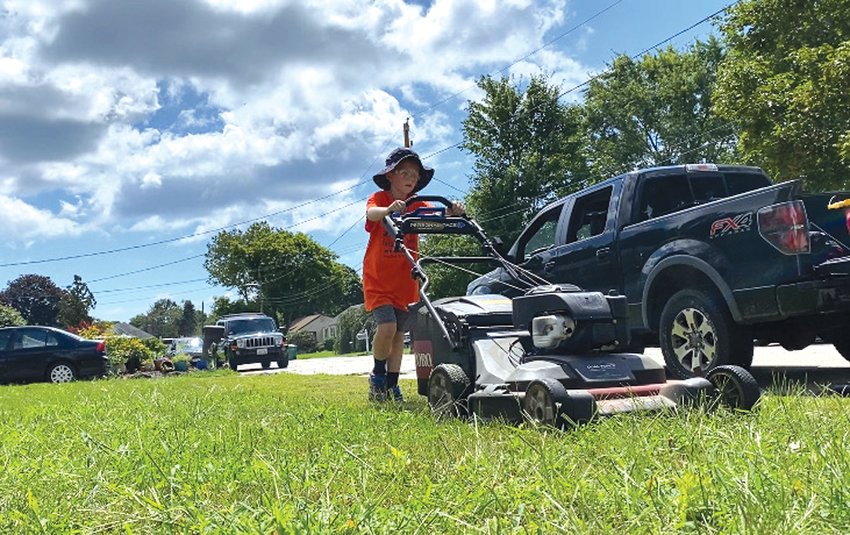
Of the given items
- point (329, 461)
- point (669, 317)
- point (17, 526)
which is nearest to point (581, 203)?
point (669, 317)

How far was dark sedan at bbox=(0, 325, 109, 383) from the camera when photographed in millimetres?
15648

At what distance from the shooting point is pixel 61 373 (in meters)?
15.8

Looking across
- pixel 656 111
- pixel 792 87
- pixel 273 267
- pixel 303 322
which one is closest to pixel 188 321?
pixel 303 322

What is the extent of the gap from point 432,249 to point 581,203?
23311 mm

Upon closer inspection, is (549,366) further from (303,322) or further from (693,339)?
(303,322)

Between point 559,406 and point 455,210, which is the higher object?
point 455,210

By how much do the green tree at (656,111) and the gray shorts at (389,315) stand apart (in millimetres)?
32488

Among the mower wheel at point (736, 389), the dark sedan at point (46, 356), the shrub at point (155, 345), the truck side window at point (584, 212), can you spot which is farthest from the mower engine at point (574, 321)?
the shrub at point (155, 345)

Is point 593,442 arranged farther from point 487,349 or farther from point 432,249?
point 432,249

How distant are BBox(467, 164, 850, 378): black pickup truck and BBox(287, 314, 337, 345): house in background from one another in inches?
3349

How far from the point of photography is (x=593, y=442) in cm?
278

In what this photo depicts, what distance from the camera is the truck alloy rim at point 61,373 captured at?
51.8 feet

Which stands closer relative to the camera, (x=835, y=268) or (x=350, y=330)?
(x=835, y=268)

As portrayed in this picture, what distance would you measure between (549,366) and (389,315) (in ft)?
6.57
